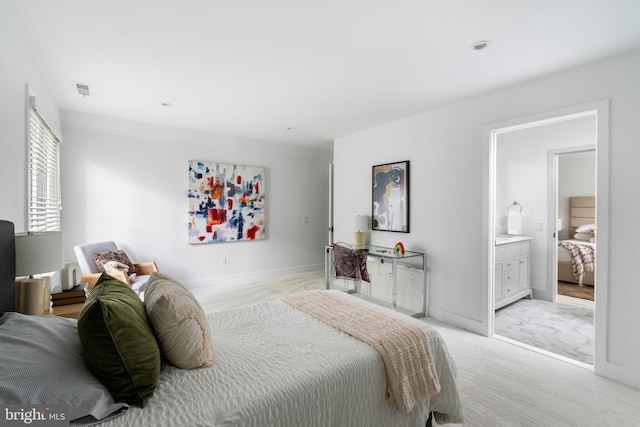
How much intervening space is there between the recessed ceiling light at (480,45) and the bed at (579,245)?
3.74 metres

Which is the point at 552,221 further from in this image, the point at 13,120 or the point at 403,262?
the point at 13,120

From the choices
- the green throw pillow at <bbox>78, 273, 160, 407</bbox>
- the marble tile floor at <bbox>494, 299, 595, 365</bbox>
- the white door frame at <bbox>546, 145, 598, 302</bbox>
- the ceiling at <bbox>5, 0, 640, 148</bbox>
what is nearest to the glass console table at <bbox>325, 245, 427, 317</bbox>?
the marble tile floor at <bbox>494, 299, 595, 365</bbox>

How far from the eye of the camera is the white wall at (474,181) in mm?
2326

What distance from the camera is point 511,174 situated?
15.5 ft

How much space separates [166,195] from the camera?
15.0 ft

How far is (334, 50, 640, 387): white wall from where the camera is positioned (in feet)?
7.63

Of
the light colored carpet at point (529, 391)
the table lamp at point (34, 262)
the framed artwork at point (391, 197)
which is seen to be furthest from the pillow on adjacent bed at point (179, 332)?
the framed artwork at point (391, 197)

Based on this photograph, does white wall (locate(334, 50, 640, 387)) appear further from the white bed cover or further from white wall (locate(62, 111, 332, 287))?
the white bed cover

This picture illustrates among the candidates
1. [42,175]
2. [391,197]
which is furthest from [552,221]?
[42,175]

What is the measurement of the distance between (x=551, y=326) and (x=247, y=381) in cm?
370

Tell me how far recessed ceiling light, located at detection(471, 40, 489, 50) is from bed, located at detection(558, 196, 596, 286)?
3741mm

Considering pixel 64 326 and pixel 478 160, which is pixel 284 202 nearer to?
pixel 478 160

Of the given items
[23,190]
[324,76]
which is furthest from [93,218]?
[324,76]

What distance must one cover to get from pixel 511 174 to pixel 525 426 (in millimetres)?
3823
